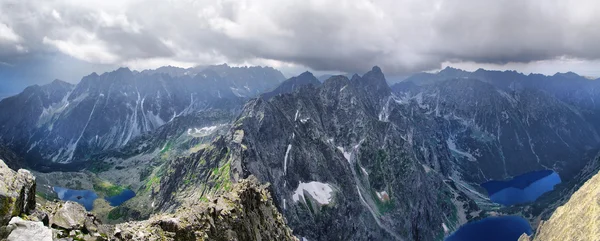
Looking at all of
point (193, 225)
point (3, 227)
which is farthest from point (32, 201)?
point (193, 225)

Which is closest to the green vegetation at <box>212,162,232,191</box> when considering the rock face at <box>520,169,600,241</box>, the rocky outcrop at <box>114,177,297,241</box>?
the rocky outcrop at <box>114,177,297,241</box>

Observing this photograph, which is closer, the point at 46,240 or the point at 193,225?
the point at 46,240

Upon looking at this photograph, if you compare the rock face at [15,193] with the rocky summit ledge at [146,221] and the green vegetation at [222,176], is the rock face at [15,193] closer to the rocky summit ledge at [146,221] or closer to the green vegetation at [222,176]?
the rocky summit ledge at [146,221]

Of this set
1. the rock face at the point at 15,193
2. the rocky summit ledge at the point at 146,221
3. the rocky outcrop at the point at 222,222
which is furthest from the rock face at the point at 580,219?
the rock face at the point at 15,193

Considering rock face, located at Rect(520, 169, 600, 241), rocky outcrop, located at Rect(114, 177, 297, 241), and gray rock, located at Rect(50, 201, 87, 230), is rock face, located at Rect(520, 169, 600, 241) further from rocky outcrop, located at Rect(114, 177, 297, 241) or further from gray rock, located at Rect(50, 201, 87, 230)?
gray rock, located at Rect(50, 201, 87, 230)

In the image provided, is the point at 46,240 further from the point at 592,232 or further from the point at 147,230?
the point at 592,232

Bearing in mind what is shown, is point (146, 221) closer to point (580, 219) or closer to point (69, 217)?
point (69, 217)
